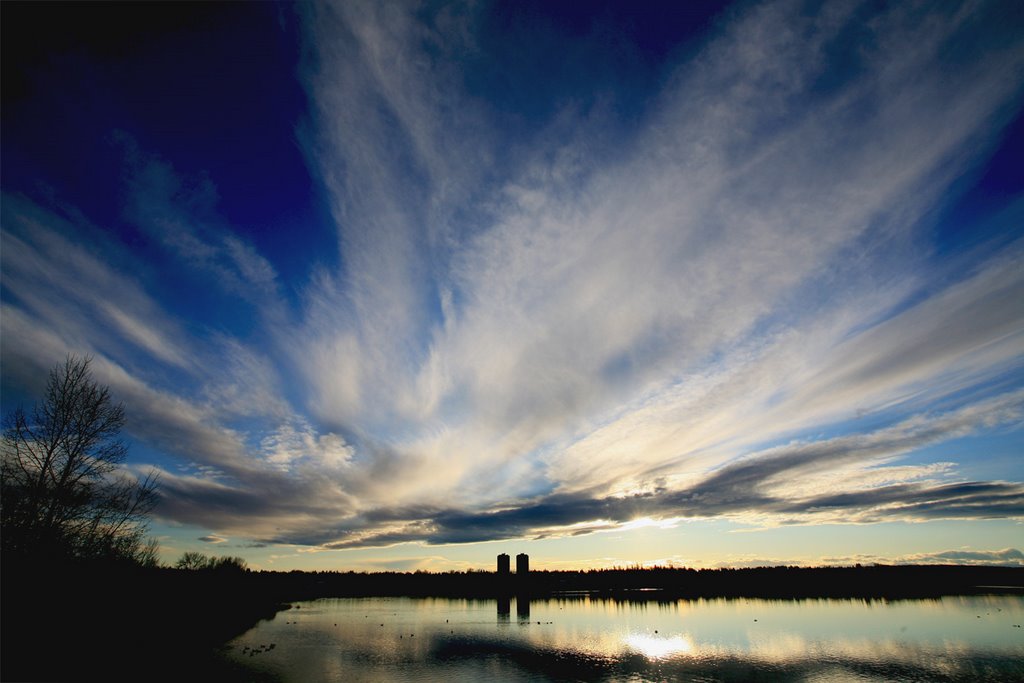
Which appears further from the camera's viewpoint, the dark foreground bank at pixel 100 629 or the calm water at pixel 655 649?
the calm water at pixel 655 649

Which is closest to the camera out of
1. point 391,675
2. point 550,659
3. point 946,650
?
point 391,675

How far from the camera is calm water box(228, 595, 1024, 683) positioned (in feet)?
118

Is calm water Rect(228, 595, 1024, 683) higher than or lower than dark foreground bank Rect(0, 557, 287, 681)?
lower

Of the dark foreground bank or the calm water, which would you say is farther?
the calm water

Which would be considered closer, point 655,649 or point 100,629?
point 100,629

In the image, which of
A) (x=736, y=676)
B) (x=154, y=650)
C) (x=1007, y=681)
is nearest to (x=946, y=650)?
(x=1007, y=681)

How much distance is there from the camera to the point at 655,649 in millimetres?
46312

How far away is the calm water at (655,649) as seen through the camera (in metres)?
36.0

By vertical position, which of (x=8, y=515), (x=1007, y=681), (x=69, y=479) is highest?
(x=69, y=479)

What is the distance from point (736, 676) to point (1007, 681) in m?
18.2

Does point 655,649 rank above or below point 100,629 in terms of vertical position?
below

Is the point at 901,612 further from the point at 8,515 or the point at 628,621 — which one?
the point at 8,515

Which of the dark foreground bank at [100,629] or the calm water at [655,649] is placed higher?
the dark foreground bank at [100,629]

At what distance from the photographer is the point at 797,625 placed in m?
64.4
